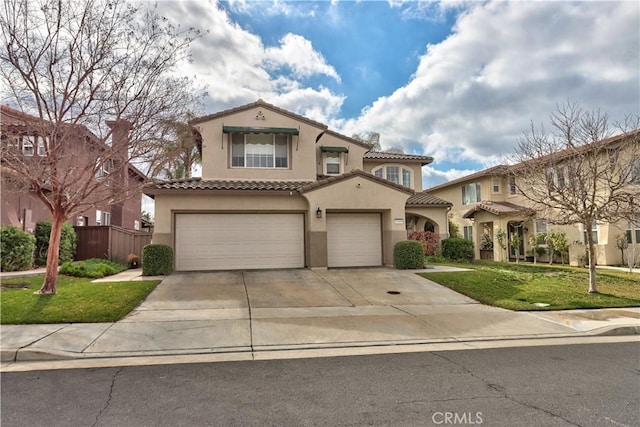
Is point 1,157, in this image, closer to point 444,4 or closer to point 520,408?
point 520,408

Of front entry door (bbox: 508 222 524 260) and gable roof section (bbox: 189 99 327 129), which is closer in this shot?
gable roof section (bbox: 189 99 327 129)

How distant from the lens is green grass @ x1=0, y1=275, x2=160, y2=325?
315 inches

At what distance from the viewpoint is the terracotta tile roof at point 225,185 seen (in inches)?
576

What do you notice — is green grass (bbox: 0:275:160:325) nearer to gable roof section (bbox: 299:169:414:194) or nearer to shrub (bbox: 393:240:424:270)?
gable roof section (bbox: 299:169:414:194)

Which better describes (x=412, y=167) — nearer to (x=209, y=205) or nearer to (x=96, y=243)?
(x=209, y=205)

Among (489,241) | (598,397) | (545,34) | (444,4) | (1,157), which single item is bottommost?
(598,397)

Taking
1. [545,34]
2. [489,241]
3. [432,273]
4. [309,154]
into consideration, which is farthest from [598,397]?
[489,241]

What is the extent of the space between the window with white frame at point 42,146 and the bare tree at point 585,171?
13608 mm

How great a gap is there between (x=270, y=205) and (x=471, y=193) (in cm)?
1703

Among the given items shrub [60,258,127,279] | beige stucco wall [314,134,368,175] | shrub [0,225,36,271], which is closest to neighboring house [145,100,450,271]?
beige stucco wall [314,134,368,175]

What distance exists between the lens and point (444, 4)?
1262 cm

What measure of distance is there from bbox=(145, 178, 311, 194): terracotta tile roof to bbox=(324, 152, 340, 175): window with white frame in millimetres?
3211

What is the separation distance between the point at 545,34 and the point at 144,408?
14409 millimetres

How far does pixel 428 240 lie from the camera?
805 inches
